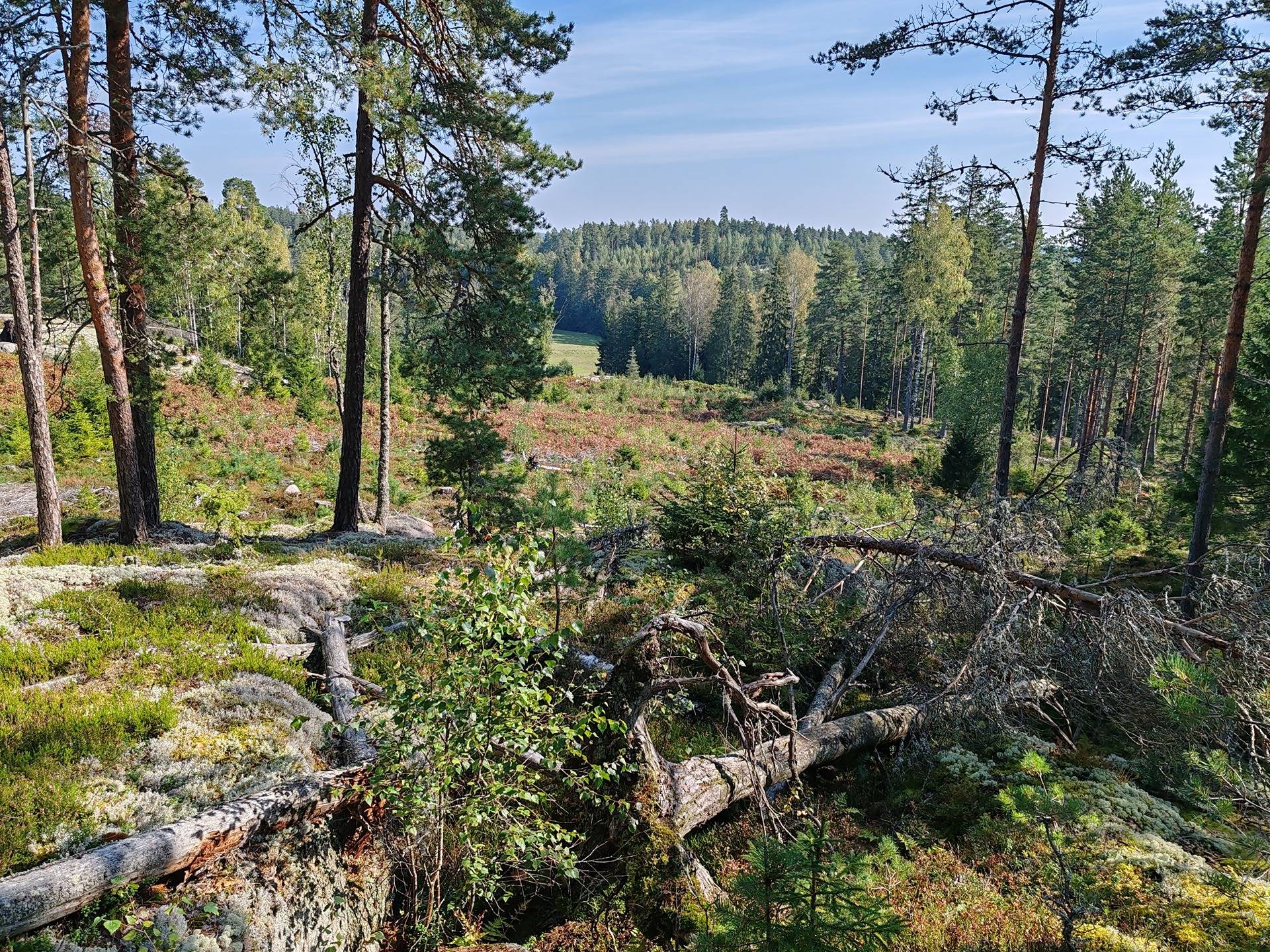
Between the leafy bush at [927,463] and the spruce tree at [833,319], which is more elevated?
the spruce tree at [833,319]

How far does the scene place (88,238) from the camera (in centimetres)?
→ 895

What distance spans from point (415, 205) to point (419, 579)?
643 cm

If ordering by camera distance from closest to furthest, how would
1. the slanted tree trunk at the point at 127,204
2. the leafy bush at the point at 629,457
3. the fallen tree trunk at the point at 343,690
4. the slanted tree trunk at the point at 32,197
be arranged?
1. the fallen tree trunk at the point at 343,690
2. the slanted tree trunk at the point at 32,197
3. the slanted tree trunk at the point at 127,204
4. the leafy bush at the point at 629,457

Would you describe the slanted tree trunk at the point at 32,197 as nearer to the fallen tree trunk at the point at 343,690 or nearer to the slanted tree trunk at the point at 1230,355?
the fallen tree trunk at the point at 343,690

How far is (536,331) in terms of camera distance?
1148cm

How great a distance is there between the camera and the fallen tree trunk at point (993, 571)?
213 inches

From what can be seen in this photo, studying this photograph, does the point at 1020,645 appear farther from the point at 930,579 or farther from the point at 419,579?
the point at 419,579

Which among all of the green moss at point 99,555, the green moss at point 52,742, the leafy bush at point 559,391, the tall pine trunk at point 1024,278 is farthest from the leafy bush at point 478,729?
the leafy bush at point 559,391

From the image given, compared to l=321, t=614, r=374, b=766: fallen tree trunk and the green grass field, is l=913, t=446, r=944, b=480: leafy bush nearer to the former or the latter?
l=321, t=614, r=374, b=766: fallen tree trunk

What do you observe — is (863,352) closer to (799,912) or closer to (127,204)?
(127,204)

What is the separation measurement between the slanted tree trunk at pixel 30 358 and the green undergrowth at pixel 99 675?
12.6 ft

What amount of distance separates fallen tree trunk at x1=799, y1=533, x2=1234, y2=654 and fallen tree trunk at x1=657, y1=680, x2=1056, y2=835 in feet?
3.26

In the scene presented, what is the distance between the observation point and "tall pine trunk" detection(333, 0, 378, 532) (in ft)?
36.2

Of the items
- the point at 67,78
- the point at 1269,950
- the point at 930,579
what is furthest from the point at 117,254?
the point at 1269,950
